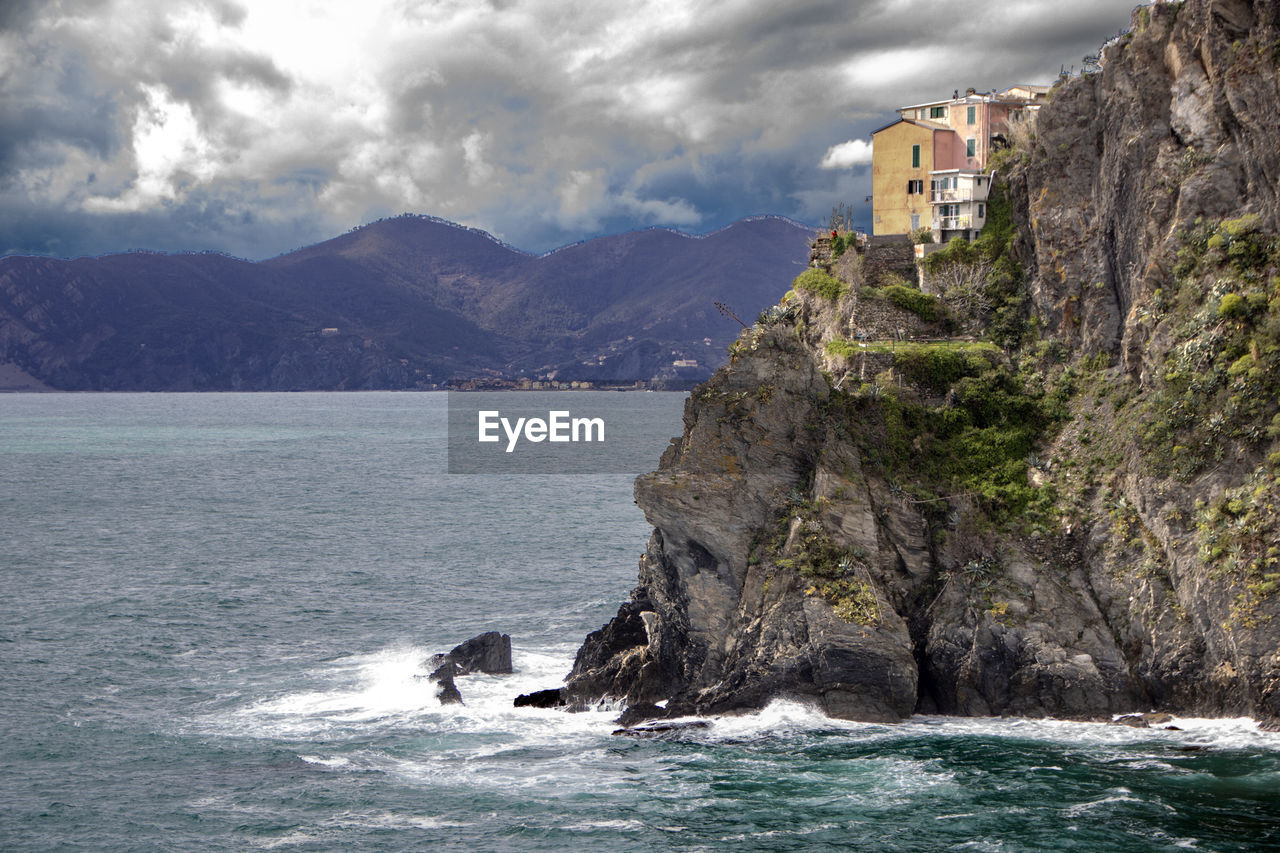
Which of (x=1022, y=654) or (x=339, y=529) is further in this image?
(x=339, y=529)

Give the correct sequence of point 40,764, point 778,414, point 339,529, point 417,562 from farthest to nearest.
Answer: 1. point 339,529
2. point 417,562
3. point 778,414
4. point 40,764

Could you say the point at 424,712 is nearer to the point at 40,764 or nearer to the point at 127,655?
the point at 40,764

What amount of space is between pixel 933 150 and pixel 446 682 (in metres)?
46.4

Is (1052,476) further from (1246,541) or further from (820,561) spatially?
(820,561)

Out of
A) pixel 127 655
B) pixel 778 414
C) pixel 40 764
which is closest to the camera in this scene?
pixel 40 764

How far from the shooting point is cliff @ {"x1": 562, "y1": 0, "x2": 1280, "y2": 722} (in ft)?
158

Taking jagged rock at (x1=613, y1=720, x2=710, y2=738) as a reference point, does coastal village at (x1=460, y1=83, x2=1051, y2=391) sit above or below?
above

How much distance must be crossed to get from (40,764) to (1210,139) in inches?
2246

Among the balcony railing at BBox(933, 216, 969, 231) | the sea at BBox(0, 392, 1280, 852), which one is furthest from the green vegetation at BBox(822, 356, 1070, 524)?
the balcony railing at BBox(933, 216, 969, 231)

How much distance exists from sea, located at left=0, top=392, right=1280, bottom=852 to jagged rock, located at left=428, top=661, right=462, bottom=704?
56 cm

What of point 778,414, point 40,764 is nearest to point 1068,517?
point 778,414

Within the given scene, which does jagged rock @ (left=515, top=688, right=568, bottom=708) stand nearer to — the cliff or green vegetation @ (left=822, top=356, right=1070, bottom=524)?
the cliff

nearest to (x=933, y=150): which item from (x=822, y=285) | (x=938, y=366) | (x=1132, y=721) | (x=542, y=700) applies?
(x=822, y=285)

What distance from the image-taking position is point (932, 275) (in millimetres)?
68062
